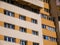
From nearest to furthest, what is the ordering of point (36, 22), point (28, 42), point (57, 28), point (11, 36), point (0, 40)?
point (0, 40), point (11, 36), point (28, 42), point (36, 22), point (57, 28)

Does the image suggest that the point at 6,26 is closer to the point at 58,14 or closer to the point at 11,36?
the point at 11,36

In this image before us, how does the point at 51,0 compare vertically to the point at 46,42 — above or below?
above

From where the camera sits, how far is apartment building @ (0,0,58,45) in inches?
1516

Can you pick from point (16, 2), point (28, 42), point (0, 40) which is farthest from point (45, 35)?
point (0, 40)

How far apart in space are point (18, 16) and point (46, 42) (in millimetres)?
8744

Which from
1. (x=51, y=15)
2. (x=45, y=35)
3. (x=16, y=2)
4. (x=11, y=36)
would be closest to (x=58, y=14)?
(x=51, y=15)

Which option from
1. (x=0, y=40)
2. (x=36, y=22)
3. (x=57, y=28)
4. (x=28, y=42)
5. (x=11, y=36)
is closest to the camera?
(x=0, y=40)

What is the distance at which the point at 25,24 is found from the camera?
41656mm

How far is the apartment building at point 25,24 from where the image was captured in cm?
3850

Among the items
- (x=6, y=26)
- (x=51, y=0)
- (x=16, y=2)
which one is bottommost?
(x=6, y=26)

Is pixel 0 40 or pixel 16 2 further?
pixel 16 2

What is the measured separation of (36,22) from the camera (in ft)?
146

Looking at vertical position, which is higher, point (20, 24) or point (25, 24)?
point (25, 24)

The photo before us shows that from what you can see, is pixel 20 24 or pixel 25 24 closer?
pixel 20 24
